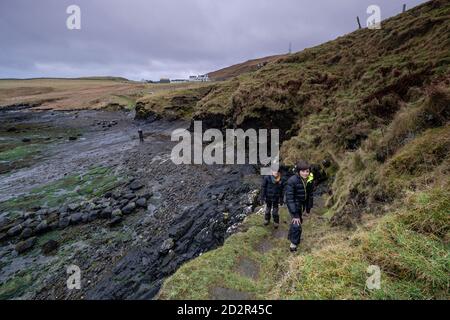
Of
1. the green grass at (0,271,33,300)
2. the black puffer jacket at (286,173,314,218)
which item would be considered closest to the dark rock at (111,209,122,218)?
the green grass at (0,271,33,300)

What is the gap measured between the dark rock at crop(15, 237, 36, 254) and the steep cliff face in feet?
51.0

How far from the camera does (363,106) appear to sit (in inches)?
604

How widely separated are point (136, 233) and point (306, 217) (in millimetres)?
9282

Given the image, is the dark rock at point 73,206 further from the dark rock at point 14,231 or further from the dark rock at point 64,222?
the dark rock at point 14,231

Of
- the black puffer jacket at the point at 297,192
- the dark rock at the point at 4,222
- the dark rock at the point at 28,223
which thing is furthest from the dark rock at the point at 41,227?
the black puffer jacket at the point at 297,192

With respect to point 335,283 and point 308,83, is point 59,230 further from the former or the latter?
point 308,83

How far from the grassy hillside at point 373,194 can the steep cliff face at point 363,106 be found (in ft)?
0.22

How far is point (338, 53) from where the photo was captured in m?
28.3

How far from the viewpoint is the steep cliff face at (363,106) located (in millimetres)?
8734

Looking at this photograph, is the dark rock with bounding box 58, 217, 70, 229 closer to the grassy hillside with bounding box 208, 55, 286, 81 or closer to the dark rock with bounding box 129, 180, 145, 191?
the dark rock with bounding box 129, 180, 145, 191

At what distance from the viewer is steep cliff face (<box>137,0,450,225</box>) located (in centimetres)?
873

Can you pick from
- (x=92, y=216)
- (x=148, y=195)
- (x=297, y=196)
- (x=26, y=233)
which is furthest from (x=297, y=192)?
(x=26, y=233)

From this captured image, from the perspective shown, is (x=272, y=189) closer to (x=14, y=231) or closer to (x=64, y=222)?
(x=64, y=222)

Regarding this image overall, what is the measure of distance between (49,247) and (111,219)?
336 centimetres
